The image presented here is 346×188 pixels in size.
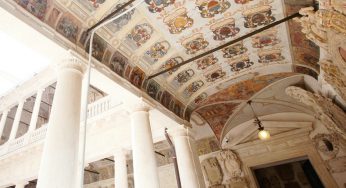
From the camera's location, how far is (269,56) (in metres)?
6.37

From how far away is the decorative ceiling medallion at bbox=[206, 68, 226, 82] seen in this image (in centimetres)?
659

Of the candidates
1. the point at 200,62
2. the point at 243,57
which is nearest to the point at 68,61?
the point at 200,62

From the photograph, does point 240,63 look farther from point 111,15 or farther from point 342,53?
point 111,15

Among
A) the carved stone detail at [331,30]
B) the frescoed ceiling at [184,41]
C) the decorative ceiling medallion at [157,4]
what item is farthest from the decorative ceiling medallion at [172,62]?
the carved stone detail at [331,30]

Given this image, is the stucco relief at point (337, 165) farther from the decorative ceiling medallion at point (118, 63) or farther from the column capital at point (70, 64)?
the column capital at point (70, 64)

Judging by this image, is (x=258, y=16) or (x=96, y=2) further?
(x=258, y=16)

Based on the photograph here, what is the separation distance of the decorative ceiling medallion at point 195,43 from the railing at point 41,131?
3882 mm

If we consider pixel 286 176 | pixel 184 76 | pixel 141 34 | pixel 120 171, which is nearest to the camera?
pixel 141 34

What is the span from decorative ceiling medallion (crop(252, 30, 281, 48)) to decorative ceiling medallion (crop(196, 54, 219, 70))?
1095 millimetres

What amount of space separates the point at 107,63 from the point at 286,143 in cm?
768

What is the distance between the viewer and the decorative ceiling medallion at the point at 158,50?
4972 mm

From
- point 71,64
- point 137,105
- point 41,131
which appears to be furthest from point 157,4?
point 41,131

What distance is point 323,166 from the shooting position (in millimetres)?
7750

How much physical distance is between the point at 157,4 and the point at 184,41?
1.21 meters
